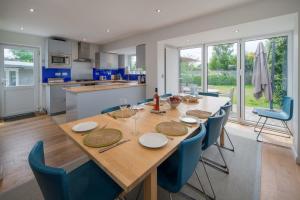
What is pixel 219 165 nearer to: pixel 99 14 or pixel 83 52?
pixel 99 14

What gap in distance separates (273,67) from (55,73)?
617 centimetres

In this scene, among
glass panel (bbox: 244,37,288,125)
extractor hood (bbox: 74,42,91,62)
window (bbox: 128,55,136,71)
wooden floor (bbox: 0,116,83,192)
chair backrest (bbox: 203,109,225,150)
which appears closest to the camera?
chair backrest (bbox: 203,109,225,150)

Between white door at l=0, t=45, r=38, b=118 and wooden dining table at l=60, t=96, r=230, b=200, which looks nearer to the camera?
wooden dining table at l=60, t=96, r=230, b=200

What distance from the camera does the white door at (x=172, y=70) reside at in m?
4.41

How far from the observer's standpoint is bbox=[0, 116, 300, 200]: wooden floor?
67.0 inches

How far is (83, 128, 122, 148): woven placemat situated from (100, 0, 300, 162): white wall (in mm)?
2612

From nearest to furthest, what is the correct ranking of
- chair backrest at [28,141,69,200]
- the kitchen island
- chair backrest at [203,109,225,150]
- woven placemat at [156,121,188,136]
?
chair backrest at [28,141,69,200] → woven placemat at [156,121,188,136] → chair backrest at [203,109,225,150] → the kitchen island

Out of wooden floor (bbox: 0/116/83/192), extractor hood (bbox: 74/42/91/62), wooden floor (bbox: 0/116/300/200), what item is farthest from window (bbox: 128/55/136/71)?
wooden floor (bbox: 0/116/300/200)

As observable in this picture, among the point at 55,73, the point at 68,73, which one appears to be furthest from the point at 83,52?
the point at 55,73

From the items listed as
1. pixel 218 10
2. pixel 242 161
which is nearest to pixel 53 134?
pixel 242 161

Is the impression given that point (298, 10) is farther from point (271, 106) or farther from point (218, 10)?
point (271, 106)

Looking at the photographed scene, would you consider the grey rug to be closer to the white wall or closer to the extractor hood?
the white wall

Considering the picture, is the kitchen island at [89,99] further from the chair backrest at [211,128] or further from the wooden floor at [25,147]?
the chair backrest at [211,128]

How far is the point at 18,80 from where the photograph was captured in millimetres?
4477
